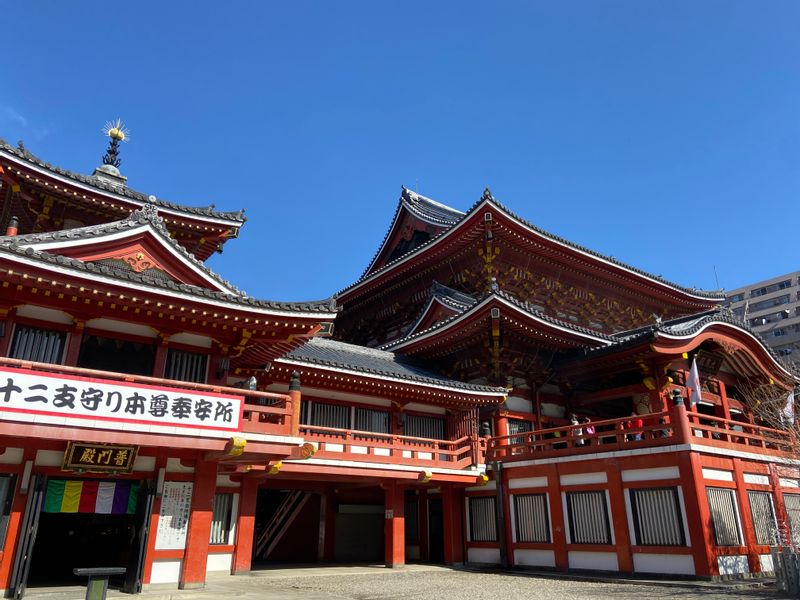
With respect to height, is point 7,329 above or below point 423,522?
above

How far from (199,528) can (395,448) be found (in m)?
6.90

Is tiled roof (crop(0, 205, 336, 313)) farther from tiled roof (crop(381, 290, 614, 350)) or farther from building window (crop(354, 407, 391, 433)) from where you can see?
tiled roof (crop(381, 290, 614, 350))

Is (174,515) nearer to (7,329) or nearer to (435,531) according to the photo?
Result: (7,329)

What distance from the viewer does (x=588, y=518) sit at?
17859 millimetres

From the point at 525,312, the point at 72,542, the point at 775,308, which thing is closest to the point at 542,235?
the point at 525,312

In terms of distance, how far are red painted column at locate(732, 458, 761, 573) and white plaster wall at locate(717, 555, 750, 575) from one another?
24 centimetres

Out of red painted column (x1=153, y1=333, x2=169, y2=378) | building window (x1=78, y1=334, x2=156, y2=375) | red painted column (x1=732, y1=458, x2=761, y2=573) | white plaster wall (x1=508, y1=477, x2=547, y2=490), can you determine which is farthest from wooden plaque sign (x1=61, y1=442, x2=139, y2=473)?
red painted column (x1=732, y1=458, x2=761, y2=573)

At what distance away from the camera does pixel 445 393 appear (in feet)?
68.6

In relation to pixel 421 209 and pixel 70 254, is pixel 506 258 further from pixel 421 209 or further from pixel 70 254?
pixel 70 254

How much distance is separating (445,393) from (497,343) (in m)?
2.92

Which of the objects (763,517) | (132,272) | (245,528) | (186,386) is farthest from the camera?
(763,517)

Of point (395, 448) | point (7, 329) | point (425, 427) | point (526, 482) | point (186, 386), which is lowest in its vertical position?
point (526, 482)

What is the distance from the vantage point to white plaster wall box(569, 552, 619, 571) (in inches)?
667

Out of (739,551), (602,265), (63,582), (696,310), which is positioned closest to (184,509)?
(63,582)
